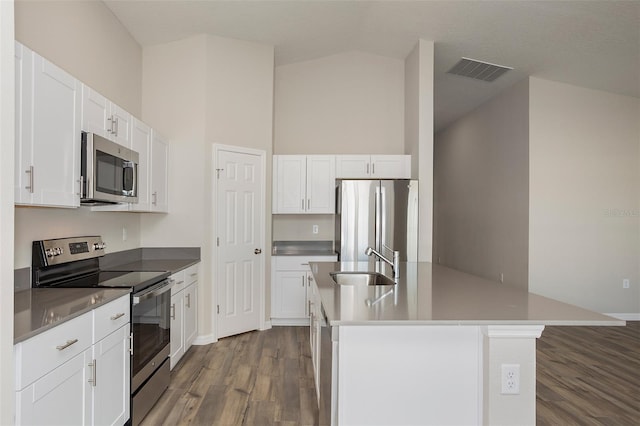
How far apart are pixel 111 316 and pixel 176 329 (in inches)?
49.3

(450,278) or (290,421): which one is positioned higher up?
(450,278)

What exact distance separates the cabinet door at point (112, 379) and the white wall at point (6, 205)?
685mm

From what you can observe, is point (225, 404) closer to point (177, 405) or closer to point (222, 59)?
point (177, 405)

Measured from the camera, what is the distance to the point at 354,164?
4746 mm

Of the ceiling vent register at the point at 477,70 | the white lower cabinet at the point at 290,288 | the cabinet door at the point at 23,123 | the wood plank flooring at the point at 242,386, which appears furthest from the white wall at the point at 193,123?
the ceiling vent register at the point at 477,70

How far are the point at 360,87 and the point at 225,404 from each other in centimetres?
413

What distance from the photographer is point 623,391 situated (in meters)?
2.87

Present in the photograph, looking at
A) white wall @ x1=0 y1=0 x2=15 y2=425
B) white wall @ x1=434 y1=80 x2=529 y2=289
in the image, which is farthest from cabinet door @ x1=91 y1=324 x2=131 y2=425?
white wall @ x1=434 y1=80 x2=529 y2=289

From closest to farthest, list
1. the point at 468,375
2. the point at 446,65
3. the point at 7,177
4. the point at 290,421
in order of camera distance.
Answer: the point at 7,177 < the point at 468,375 < the point at 290,421 < the point at 446,65

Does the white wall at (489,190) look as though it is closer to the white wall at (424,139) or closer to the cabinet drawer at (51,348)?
the white wall at (424,139)

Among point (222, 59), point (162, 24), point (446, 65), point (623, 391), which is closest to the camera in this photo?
point (623, 391)

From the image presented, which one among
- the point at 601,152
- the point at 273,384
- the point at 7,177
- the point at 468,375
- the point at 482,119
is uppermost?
the point at 482,119

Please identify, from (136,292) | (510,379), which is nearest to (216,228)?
(136,292)

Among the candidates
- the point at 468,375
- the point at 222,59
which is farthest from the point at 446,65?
the point at 468,375
